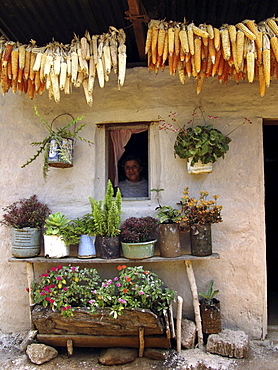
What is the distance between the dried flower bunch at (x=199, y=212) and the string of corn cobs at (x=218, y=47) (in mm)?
1211

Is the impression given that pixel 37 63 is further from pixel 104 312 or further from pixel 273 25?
pixel 104 312

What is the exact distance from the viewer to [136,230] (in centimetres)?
322

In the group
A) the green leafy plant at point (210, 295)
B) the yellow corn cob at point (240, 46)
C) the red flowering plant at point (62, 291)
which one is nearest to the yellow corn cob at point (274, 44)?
the yellow corn cob at point (240, 46)

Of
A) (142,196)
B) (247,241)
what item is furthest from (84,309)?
(247,241)

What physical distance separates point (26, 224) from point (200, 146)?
203cm

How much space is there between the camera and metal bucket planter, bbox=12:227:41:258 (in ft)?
10.8

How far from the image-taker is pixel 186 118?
366 centimetres

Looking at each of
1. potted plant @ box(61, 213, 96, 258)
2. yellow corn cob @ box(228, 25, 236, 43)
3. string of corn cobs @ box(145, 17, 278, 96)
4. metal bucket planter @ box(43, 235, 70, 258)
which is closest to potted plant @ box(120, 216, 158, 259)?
potted plant @ box(61, 213, 96, 258)

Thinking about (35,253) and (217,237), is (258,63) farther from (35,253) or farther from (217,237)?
(35,253)

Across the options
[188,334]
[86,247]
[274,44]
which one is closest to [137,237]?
[86,247]

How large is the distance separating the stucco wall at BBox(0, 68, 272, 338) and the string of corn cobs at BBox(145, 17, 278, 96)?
84cm

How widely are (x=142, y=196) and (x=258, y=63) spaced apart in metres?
1.96

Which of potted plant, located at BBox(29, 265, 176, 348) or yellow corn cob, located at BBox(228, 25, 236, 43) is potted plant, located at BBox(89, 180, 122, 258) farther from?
yellow corn cob, located at BBox(228, 25, 236, 43)

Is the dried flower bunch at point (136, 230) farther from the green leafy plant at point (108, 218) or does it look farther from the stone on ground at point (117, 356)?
the stone on ground at point (117, 356)
